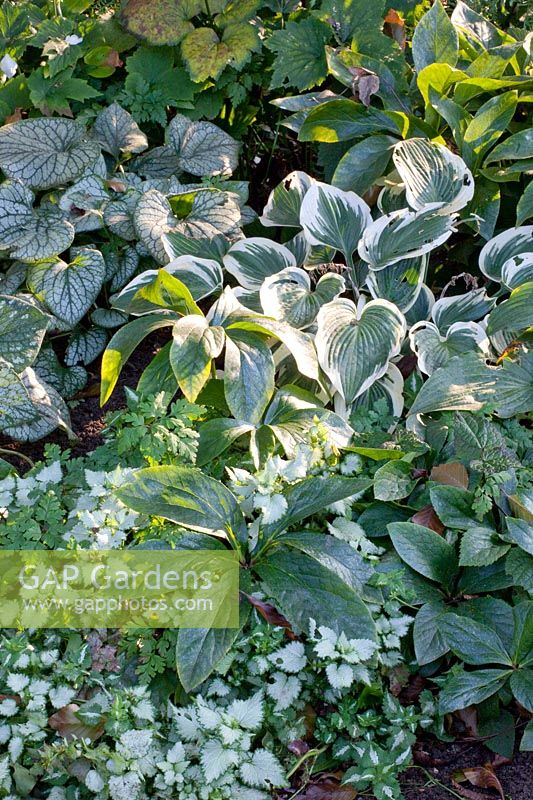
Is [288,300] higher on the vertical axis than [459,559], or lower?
higher

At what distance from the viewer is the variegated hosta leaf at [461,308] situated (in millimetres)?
2656

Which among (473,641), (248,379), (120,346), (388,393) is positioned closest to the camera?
(473,641)

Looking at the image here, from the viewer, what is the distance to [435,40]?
117 inches

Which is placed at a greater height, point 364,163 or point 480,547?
point 364,163

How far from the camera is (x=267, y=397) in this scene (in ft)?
7.35

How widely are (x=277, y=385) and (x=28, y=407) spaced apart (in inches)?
28.6

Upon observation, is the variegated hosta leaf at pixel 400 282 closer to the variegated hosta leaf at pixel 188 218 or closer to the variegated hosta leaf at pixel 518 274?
the variegated hosta leaf at pixel 518 274

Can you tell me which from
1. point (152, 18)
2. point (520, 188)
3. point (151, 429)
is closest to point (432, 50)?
point (520, 188)

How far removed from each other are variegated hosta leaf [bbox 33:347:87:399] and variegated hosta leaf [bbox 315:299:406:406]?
0.86m

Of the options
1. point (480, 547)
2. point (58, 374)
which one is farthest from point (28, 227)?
point (480, 547)

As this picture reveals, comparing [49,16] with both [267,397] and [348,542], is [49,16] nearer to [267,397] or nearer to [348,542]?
[267,397]

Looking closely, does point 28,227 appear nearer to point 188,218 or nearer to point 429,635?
point 188,218

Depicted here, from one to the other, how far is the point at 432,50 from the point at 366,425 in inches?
57.7

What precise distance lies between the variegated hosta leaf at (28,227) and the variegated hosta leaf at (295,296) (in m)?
0.65
